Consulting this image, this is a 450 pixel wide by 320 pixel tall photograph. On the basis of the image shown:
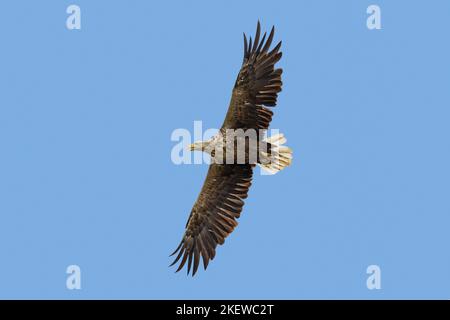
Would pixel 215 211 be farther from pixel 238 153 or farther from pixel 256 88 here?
pixel 256 88

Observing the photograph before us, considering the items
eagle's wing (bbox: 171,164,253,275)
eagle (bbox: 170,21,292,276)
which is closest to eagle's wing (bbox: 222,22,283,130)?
eagle (bbox: 170,21,292,276)

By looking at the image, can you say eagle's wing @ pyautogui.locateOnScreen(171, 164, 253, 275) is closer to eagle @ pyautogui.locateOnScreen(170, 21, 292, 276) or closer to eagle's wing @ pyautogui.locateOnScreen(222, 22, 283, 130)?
eagle @ pyautogui.locateOnScreen(170, 21, 292, 276)

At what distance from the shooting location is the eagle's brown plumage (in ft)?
48.6

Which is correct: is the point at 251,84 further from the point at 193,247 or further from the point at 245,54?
the point at 193,247

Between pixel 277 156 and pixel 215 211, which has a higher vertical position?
pixel 277 156

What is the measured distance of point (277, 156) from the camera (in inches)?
601

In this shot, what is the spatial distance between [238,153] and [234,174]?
438 millimetres

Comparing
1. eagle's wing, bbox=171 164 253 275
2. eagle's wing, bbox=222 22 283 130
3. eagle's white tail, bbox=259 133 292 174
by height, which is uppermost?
eagle's wing, bbox=222 22 283 130

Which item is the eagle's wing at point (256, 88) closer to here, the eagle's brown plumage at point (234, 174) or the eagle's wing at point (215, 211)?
the eagle's brown plumage at point (234, 174)

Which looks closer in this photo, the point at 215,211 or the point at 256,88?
the point at 256,88

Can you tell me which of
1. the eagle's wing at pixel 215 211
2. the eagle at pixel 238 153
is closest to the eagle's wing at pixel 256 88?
the eagle at pixel 238 153

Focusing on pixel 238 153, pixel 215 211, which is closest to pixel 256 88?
pixel 238 153

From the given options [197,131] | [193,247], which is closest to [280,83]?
[197,131]
